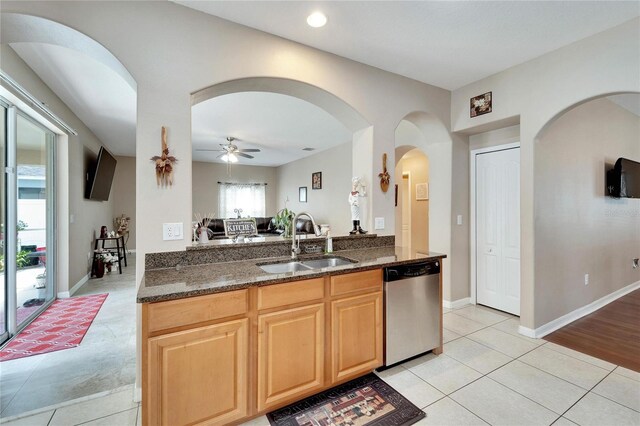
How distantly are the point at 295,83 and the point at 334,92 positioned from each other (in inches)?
15.4

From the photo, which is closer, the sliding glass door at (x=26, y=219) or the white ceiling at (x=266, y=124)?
the sliding glass door at (x=26, y=219)

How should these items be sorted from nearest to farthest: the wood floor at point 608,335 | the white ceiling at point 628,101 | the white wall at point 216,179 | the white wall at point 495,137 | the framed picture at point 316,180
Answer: the wood floor at point 608,335
the white wall at point 495,137
the white ceiling at point 628,101
the framed picture at point 316,180
the white wall at point 216,179

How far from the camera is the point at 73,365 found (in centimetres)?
231

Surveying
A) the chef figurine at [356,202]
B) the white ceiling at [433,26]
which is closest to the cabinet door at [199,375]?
the chef figurine at [356,202]

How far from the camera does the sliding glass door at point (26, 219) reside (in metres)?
2.73

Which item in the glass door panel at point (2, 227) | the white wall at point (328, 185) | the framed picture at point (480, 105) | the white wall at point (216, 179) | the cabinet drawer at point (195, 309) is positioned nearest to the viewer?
the cabinet drawer at point (195, 309)

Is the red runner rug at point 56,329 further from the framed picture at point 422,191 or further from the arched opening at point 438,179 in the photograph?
the framed picture at point 422,191

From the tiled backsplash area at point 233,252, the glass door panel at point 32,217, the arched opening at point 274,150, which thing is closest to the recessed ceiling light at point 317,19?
the arched opening at point 274,150

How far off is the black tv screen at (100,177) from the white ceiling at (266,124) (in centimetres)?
162

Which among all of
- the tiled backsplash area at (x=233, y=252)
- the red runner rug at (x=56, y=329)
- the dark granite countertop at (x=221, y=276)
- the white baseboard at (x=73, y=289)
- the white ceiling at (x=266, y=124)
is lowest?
the red runner rug at (x=56, y=329)

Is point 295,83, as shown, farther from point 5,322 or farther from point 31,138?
point 5,322

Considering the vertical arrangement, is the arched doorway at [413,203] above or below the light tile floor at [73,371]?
above

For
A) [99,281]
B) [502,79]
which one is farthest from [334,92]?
[99,281]

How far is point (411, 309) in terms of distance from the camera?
7.48ft
